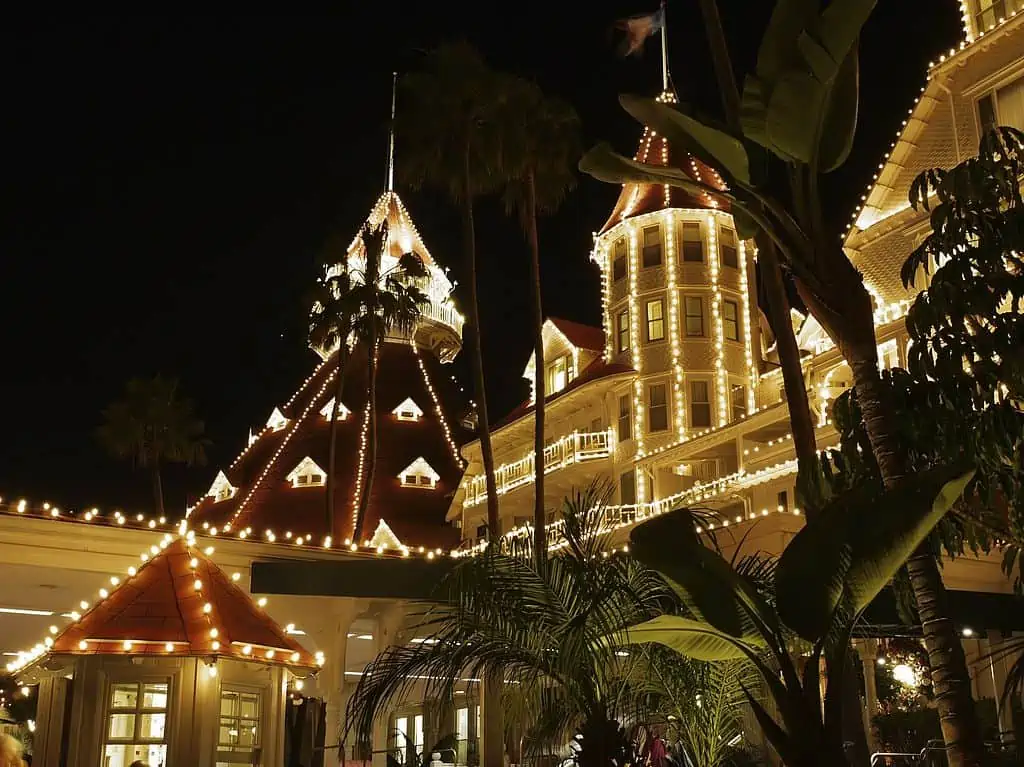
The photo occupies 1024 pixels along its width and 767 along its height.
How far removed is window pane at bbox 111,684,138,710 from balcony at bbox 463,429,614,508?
22.0 m

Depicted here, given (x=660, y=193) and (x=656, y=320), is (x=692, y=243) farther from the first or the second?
(x=656, y=320)

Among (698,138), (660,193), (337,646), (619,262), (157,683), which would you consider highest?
(660,193)

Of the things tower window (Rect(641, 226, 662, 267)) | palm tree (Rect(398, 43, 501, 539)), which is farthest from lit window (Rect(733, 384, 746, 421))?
palm tree (Rect(398, 43, 501, 539))

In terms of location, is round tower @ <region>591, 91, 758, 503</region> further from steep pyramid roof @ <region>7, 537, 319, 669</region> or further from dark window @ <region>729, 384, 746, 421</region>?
steep pyramid roof @ <region>7, 537, 319, 669</region>

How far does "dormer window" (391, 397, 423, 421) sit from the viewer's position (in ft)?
192

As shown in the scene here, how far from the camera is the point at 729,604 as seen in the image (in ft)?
26.5

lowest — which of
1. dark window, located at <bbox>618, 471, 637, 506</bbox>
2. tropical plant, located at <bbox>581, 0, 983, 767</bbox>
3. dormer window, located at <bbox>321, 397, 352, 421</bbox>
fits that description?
tropical plant, located at <bbox>581, 0, 983, 767</bbox>

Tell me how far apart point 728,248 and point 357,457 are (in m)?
24.3

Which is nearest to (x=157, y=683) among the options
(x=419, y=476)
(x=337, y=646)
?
(x=337, y=646)

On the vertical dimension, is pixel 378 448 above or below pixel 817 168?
above

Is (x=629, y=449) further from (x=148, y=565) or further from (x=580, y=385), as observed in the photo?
(x=148, y=565)

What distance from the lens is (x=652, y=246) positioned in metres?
35.5

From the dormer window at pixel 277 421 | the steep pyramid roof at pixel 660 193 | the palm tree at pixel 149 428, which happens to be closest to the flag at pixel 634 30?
the steep pyramid roof at pixel 660 193

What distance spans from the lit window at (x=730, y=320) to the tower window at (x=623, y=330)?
10.0ft
